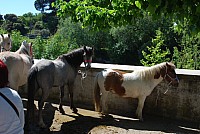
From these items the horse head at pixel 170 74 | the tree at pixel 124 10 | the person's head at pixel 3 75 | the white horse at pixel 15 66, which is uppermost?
the tree at pixel 124 10

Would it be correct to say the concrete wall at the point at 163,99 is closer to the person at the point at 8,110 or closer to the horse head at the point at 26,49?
the horse head at the point at 26,49

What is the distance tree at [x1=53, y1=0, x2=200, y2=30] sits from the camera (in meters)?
2.62

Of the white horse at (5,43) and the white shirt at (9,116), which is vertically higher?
the white horse at (5,43)

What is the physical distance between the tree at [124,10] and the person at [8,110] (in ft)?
4.52

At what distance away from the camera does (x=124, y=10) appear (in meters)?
3.94

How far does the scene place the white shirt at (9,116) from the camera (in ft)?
Result: 6.42

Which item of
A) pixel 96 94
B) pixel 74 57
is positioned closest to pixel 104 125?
pixel 96 94

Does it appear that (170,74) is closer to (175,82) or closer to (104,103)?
(175,82)

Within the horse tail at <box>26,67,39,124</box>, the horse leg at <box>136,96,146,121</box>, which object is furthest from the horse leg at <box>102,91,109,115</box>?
the horse tail at <box>26,67,39,124</box>

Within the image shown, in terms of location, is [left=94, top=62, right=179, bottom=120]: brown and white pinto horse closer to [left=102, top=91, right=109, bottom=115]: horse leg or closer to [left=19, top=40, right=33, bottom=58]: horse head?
[left=102, top=91, right=109, bottom=115]: horse leg

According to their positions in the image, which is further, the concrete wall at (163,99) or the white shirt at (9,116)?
the concrete wall at (163,99)

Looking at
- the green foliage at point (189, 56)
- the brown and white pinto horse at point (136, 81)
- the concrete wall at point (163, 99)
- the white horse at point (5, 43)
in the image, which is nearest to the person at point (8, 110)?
the brown and white pinto horse at point (136, 81)

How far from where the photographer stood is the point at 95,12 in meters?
4.50

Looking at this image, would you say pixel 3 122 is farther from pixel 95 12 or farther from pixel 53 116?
pixel 53 116
